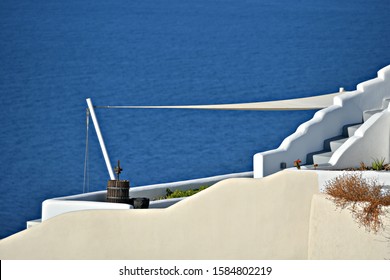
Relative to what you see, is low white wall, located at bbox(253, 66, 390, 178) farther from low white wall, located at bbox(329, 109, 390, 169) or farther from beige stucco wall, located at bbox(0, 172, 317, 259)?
beige stucco wall, located at bbox(0, 172, 317, 259)

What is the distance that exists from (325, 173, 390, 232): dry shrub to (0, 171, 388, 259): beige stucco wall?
246 mm

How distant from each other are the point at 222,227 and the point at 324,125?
6081mm

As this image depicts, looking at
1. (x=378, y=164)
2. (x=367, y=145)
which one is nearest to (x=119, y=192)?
(x=367, y=145)

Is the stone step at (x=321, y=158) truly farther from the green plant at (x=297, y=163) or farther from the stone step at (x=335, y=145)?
the green plant at (x=297, y=163)

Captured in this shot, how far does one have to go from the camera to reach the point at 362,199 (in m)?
14.5

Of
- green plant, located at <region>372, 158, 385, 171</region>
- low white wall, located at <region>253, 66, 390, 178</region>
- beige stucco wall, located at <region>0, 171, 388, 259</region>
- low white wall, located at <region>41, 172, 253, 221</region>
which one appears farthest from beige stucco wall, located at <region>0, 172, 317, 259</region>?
low white wall, located at <region>253, 66, 390, 178</region>

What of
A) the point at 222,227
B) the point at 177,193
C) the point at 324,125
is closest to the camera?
the point at 222,227

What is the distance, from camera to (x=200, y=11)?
44625mm

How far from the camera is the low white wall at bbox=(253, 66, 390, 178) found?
1941 cm

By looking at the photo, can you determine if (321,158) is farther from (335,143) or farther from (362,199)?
(362,199)

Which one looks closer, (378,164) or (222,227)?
(222,227)

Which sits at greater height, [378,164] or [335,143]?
[335,143]

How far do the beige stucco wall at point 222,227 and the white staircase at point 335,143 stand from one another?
436 cm
